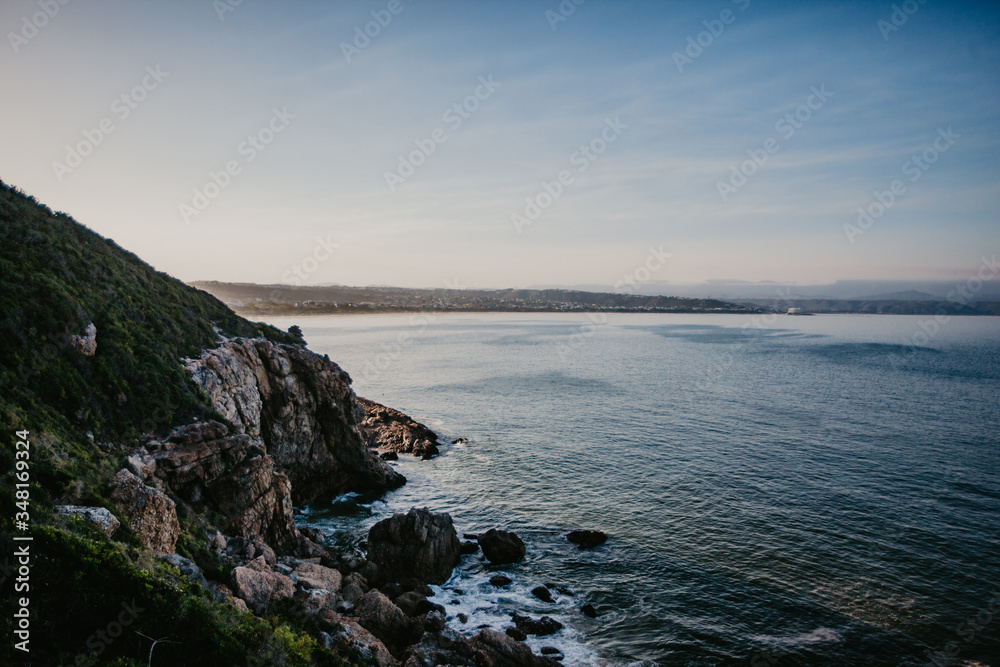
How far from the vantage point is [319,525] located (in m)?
31.6

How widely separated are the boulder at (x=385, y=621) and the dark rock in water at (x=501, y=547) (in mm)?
8051

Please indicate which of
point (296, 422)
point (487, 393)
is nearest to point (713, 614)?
point (296, 422)

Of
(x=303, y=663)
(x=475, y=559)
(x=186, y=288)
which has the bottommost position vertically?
(x=475, y=559)

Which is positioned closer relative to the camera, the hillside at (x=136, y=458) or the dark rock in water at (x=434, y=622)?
the hillside at (x=136, y=458)

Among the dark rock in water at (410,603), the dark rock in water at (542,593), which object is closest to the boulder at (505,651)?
the dark rock in water at (410,603)

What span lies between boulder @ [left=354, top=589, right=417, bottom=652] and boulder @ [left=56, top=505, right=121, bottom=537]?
9841 mm

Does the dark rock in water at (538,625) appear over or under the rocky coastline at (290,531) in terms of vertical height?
under

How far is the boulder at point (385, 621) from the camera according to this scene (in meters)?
18.9

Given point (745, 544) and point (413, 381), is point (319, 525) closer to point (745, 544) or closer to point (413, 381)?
point (745, 544)

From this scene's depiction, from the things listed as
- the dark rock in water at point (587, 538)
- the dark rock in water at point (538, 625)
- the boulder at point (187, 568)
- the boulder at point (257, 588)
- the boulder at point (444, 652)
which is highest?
the boulder at point (187, 568)

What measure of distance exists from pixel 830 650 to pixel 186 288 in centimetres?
4477

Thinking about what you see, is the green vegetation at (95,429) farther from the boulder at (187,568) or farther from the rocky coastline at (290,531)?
the rocky coastline at (290,531)

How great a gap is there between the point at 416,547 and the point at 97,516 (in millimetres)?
16306

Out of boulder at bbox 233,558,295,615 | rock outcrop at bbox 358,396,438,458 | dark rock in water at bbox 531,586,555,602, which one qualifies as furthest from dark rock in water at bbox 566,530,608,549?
rock outcrop at bbox 358,396,438,458
